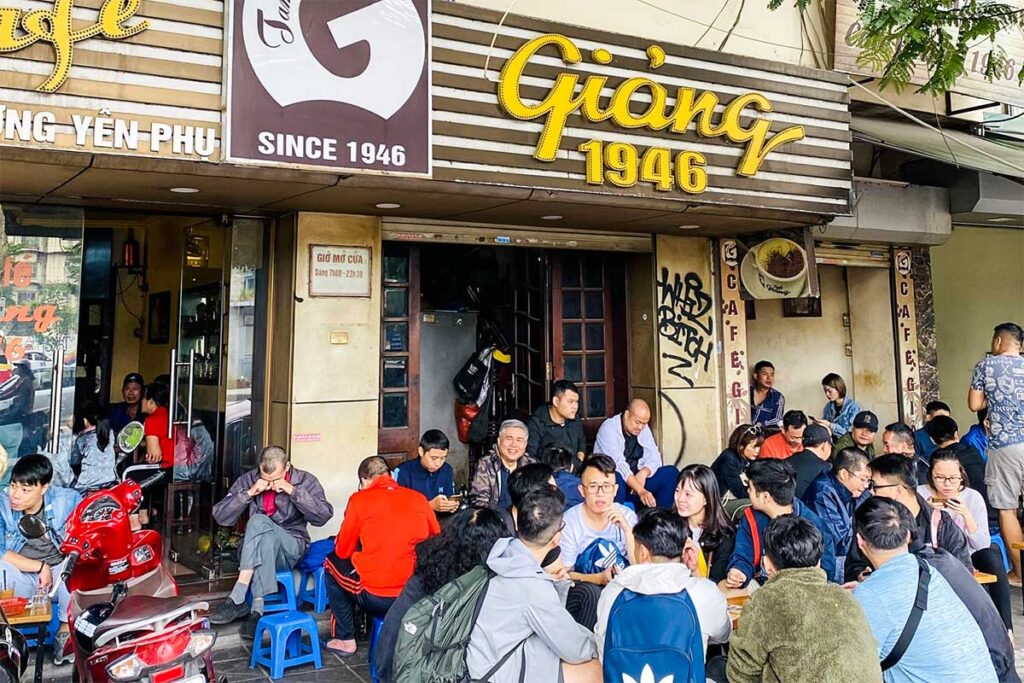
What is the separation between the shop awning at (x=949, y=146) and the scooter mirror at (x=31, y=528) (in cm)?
818

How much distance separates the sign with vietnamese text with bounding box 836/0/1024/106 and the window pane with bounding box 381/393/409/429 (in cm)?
589

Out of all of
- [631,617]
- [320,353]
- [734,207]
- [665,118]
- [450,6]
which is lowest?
[631,617]

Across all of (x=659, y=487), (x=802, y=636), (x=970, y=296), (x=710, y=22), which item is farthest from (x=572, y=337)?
(x=970, y=296)

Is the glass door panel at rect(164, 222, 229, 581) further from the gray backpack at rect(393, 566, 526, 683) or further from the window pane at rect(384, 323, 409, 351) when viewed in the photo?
the gray backpack at rect(393, 566, 526, 683)

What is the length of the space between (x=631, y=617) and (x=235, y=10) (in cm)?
449

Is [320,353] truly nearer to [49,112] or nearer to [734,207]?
[49,112]

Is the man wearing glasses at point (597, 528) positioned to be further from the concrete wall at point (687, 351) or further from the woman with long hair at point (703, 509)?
the concrete wall at point (687, 351)

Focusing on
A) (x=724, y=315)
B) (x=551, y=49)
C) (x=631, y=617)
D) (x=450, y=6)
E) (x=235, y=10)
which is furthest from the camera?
(x=724, y=315)

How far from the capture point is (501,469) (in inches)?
250

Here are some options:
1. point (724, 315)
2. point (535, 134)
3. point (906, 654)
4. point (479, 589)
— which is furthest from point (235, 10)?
point (724, 315)

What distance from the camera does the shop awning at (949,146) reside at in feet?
26.7

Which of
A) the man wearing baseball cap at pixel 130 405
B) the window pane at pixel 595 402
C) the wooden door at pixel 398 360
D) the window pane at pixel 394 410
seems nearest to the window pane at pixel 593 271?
the window pane at pixel 595 402

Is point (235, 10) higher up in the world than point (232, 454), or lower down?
higher up

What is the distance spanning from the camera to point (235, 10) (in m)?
5.23
